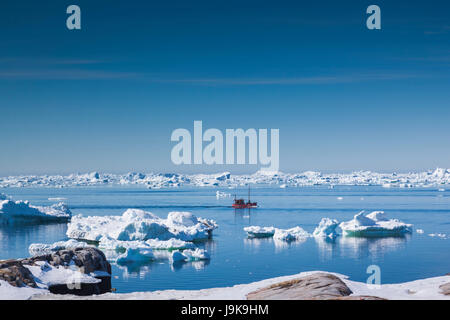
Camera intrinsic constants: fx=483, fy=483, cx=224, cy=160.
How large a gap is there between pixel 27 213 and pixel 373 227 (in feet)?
113

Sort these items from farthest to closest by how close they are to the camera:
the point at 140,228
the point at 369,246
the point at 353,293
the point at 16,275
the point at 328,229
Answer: the point at 328,229, the point at 369,246, the point at 140,228, the point at 16,275, the point at 353,293

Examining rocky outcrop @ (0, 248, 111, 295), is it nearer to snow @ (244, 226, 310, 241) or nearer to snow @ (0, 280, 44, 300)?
snow @ (0, 280, 44, 300)

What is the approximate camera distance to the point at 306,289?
1088 cm

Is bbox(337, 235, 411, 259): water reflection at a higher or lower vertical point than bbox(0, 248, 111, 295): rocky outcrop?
lower

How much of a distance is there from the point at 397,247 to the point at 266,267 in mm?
12172

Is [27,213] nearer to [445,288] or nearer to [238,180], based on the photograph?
[445,288]

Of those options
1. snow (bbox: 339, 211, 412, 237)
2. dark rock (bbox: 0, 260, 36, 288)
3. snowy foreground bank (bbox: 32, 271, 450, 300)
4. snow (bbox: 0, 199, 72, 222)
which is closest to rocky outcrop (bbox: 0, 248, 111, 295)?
dark rock (bbox: 0, 260, 36, 288)

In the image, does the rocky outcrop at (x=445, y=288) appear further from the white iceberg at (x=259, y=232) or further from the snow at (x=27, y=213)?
the snow at (x=27, y=213)

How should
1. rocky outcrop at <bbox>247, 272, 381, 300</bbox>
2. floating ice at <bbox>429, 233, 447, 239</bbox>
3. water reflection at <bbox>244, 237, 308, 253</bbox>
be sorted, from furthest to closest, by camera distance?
floating ice at <bbox>429, 233, 447, 239</bbox> → water reflection at <bbox>244, 237, 308, 253</bbox> → rocky outcrop at <bbox>247, 272, 381, 300</bbox>

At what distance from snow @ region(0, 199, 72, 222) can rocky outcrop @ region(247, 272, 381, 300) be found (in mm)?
43732

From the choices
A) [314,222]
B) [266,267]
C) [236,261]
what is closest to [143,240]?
[236,261]

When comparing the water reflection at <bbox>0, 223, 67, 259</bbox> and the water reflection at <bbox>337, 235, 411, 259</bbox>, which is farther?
the water reflection at <bbox>0, 223, 67, 259</bbox>

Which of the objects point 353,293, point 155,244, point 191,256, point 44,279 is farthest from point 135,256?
point 353,293

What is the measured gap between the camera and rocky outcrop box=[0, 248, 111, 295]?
1189cm
